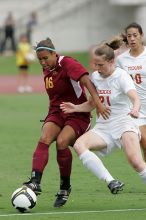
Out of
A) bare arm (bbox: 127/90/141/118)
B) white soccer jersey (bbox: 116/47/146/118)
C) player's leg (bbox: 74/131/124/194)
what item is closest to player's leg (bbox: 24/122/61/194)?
player's leg (bbox: 74/131/124/194)

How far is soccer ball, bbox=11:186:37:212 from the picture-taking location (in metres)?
9.97

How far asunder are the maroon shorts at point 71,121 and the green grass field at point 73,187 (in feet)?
3.07

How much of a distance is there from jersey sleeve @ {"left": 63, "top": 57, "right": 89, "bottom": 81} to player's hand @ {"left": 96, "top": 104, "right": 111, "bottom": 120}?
458 millimetres

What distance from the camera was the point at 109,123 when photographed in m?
10.4

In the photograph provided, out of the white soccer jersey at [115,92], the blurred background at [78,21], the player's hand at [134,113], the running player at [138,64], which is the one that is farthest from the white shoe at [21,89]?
the player's hand at [134,113]

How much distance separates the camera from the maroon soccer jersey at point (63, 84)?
10562 mm

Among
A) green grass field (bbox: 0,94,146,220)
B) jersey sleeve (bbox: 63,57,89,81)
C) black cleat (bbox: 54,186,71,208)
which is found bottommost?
green grass field (bbox: 0,94,146,220)

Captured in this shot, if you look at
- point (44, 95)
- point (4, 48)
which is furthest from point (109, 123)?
point (4, 48)

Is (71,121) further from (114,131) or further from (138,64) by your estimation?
(138,64)

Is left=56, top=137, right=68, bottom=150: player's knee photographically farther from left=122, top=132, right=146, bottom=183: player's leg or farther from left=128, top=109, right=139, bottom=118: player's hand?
left=128, top=109, right=139, bottom=118: player's hand

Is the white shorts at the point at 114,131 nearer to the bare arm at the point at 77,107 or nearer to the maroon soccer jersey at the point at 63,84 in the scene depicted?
the bare arm at the point at 77,107

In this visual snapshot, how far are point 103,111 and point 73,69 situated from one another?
2.11ft

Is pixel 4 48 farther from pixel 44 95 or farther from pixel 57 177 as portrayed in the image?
pixel 57 177

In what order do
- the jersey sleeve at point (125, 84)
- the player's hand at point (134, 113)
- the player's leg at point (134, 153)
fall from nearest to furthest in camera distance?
the player's hand at point (134, 113) → the player's leg at point (134, 153) → the jersey sleeve at point (125, 84)
